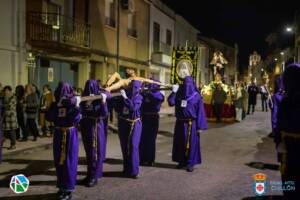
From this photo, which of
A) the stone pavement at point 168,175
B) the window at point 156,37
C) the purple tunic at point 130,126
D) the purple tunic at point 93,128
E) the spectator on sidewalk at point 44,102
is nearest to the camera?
the stone pavement at point 168,175

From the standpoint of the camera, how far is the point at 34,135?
42.9ft

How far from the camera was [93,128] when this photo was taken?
7895 mm

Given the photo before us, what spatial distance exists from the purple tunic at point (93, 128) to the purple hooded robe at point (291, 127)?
3.66 m

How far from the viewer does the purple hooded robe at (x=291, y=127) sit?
507cm

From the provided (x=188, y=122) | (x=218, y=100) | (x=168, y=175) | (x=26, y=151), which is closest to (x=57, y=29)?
(x=26, y=151)

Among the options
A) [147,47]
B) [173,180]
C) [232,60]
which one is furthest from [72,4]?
[232,60]

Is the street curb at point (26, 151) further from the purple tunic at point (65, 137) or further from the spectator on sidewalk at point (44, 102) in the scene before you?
the purple tunic at point (65, 137)

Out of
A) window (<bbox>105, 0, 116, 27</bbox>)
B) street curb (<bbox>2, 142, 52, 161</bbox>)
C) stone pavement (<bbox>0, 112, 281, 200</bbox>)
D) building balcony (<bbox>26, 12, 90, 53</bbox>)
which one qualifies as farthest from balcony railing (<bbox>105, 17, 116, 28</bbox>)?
street curb (<bbox>2, 142, 52, 161</bbox>)

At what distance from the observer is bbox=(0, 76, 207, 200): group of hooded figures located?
6.94 metres

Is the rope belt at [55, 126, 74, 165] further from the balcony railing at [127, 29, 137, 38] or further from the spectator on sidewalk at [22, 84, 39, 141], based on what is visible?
the balcony railing at [127, 29, 137, 38]

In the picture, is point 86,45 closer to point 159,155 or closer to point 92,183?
point 159,155

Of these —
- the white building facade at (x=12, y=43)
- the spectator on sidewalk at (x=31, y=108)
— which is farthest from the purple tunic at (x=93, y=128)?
the white building facade at (x=12, y=43)

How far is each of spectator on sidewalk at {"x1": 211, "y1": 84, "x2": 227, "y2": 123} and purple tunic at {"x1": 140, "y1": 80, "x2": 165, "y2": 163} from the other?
34.9 feet

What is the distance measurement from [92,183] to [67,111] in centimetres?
152
